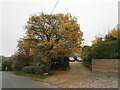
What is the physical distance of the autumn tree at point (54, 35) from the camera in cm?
1616

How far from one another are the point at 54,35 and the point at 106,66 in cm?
706

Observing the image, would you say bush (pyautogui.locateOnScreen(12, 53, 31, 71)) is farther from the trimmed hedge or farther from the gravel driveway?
the trimmed hedge

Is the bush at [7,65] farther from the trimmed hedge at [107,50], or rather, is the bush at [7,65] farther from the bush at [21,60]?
the trimmed hedge at [107,50]

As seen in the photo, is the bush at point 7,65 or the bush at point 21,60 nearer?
the bush at point 21,60

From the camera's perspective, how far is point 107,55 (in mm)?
13211

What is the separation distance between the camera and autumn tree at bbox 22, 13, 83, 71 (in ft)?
53.0

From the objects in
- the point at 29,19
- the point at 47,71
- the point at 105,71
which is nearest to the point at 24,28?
the point at 29,19

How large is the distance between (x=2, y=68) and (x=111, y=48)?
33.9m

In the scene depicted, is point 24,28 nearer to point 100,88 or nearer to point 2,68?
point 100,88

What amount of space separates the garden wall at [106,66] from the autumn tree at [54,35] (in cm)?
327

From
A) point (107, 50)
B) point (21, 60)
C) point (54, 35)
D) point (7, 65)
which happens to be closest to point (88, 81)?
point (107, 50)

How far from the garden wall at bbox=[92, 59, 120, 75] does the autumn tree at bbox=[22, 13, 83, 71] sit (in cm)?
327

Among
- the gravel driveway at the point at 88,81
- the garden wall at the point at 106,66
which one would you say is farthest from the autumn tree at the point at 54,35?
the gravel driveway at the point at 88,81

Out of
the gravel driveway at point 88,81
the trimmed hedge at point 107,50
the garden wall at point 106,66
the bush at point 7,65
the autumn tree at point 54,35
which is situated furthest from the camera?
the bush at point 7,65
